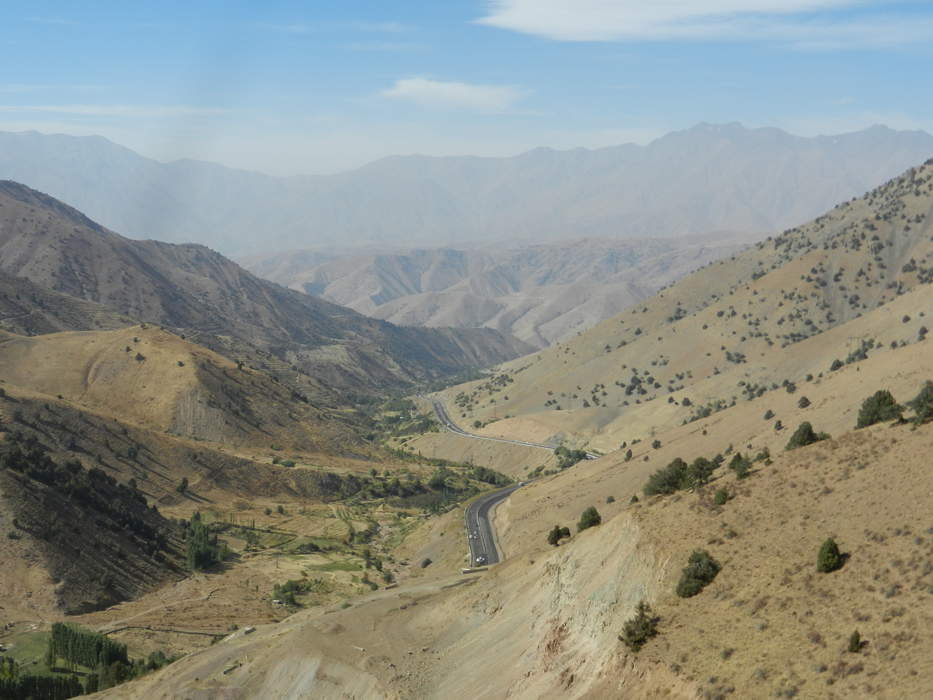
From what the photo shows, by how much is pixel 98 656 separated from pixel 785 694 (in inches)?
1962

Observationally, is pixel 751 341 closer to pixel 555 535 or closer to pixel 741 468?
pixel 555 535

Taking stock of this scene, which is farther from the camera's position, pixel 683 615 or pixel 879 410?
pixel 879 410

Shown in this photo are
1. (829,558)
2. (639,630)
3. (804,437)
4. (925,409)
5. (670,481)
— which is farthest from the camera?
(670,481)

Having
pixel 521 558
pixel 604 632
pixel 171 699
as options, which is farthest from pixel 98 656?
pixel 604 632

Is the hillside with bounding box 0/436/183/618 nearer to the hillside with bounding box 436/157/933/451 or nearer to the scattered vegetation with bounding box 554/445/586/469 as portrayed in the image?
the scattered vegetation with bounding box 554/445/586/469

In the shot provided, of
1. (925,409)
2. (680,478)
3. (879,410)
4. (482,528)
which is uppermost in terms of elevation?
(925,409)

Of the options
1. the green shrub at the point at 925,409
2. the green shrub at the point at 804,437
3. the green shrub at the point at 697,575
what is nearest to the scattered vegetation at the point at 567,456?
the green shrub at the point at 804,437

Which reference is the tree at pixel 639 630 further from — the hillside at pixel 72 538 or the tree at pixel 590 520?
the hillside at pixel 72 538

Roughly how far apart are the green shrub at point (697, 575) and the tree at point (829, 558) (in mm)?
4562

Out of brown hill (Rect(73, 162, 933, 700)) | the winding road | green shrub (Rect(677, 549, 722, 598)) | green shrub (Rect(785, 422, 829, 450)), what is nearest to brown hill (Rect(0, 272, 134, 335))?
the winding road

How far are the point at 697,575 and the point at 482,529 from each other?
176ft

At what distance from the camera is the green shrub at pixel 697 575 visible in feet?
122

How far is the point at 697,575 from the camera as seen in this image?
37375 mm

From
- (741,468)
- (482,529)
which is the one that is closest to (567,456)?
(482,529)
